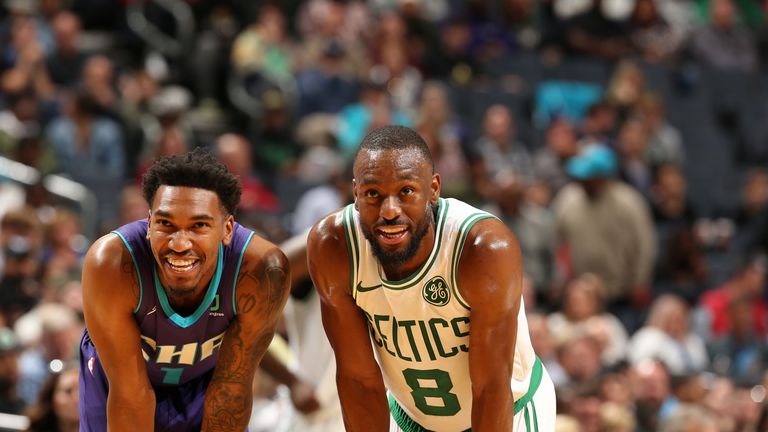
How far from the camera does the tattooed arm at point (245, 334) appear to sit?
4.88 m

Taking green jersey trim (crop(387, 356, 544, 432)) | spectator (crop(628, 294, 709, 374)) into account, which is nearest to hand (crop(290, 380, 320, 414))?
green jersey trim (crop(387, 356, 544, 432))

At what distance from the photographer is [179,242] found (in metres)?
4.59

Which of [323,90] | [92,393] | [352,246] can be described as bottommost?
[92,393]

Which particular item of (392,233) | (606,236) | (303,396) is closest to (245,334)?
(392,233)

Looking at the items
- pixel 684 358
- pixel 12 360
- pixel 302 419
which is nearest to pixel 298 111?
pixel 684 358

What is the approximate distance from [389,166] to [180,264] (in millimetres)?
876

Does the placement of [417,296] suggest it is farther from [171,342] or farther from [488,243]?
[171,342]

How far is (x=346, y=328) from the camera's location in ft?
15.4

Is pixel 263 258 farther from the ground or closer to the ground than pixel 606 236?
closer to the ground

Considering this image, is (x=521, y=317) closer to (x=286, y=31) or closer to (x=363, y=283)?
(x=363, y=283)

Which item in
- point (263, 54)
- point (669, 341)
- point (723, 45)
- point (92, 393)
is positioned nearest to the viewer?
point (92, 393)

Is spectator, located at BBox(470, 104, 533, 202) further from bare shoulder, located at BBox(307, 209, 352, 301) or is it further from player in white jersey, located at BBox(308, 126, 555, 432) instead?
bare shoulder, located at BBox(307, 209, 352, 301)

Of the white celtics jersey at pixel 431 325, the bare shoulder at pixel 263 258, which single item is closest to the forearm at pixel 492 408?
the white celtics jersey at pixel 431 325

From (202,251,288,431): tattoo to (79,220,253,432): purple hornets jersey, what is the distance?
5cm
